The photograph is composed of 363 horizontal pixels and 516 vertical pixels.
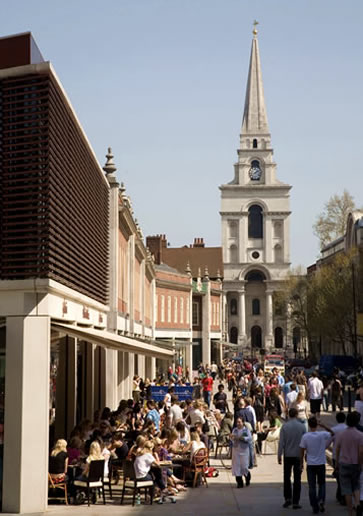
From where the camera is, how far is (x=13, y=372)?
13516 mm

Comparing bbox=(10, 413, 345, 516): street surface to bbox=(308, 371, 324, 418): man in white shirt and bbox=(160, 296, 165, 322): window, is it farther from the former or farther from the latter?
bbox=(160, 296, 165, 322): window

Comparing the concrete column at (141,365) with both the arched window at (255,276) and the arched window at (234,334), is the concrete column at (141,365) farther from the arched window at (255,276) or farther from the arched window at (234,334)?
the arched window at (255,276)

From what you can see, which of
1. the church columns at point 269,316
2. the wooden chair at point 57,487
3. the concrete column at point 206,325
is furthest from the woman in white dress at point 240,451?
the church columns at point 269,316

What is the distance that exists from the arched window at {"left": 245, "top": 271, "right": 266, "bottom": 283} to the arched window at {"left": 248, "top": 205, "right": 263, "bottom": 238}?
17.6ft

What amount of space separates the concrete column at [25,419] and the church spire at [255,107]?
394 ft

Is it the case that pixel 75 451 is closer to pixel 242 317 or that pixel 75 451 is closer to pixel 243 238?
pixel 242 317

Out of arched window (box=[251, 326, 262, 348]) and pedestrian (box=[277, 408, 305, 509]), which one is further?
arched window (box=[251, 326, 262, 348])

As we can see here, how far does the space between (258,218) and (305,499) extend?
114m

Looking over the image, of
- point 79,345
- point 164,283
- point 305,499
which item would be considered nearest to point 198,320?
point 164,283

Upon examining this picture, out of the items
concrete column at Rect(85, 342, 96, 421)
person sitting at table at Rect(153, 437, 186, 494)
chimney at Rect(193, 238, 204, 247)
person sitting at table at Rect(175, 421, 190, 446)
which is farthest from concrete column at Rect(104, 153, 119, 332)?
chimney at Rect(193, 238, 204, 247)

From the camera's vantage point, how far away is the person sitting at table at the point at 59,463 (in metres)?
13.9

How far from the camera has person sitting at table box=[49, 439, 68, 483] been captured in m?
13.9

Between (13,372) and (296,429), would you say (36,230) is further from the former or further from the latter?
(296,429)

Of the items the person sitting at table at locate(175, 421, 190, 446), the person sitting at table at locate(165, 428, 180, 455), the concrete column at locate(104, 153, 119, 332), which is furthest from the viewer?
the concrete column at locate(104, 153, 119, 332)
